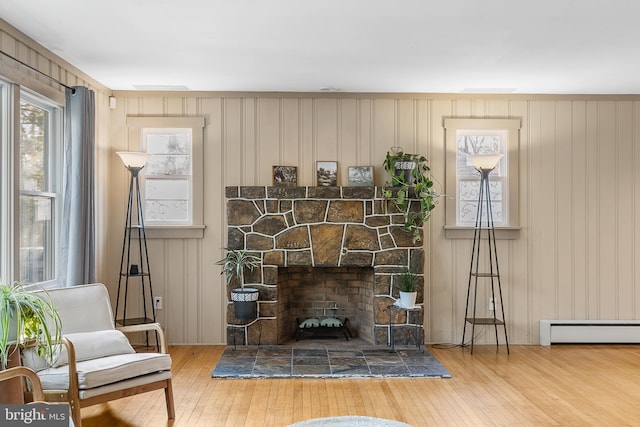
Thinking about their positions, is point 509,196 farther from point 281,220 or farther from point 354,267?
point 281,220

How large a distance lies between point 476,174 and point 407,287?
139 centimetres

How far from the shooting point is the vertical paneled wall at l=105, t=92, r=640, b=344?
554 cm

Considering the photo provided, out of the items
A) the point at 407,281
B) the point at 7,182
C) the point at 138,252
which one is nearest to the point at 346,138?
the point at 407,281

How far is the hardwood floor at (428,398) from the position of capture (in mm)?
3535

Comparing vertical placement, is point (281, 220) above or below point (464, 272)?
above

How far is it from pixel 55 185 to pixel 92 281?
2.71 feet

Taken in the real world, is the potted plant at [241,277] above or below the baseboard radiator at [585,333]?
above

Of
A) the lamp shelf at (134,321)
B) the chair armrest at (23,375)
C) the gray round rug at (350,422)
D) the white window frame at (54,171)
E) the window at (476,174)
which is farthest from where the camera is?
the window at (476,174)

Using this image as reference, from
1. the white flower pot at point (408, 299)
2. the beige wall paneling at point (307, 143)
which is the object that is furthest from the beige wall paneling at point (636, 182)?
the beige wall paneling at point (307, 143)

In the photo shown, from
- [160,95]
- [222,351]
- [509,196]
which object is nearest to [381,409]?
[222,351]

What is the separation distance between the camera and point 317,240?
5.37 metres

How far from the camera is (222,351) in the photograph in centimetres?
529

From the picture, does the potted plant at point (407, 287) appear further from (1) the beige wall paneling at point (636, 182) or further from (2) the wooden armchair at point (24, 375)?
(2) the wooden armchair at point (24, 375)

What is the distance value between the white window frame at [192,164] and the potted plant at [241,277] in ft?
1.46
